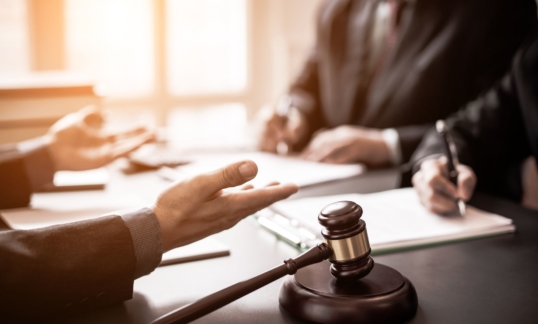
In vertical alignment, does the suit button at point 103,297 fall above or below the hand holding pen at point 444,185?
below

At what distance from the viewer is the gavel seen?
2.00 feet

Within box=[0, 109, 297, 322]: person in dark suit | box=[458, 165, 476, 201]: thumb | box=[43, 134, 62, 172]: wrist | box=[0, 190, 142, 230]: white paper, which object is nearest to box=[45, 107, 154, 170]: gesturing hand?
box=[43, 134, 62, 172]: wrist

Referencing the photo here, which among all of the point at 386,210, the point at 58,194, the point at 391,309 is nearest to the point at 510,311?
the point at 391,309

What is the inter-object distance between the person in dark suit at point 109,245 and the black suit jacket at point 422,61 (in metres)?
0.99

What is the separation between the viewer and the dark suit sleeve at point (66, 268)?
0.65 meters

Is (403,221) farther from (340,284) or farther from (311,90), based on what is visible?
(311,90)

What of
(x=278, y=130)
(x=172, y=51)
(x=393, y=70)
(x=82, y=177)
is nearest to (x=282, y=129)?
(x=278, y=130)

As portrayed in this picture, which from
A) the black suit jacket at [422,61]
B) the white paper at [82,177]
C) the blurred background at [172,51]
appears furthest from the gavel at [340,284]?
the blurred background at [172,51]

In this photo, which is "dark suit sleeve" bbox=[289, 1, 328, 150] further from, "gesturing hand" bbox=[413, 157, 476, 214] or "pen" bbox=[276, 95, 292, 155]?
"gesturing hand" bbox=[413, 157, 476, 214]

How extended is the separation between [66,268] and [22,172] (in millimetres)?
672

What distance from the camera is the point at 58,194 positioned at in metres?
1.30

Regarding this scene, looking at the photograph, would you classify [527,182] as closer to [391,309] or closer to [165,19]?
[391,309]

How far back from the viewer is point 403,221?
0.98 meters

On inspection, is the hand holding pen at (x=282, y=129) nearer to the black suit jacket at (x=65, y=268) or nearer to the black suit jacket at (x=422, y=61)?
the black suit jacket at (x=422, y=61)
